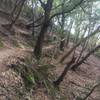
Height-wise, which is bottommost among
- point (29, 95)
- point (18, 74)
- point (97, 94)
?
point (97, 94)

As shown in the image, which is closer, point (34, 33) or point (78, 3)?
point (78, 3)

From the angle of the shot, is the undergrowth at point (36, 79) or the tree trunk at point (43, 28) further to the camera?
the tree trunk at point (43, 28)

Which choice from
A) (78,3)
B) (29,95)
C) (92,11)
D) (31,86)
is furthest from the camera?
(92,11)

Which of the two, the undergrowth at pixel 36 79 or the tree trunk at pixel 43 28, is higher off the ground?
the tree trunk at pixel 43 28

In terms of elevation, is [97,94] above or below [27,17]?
below

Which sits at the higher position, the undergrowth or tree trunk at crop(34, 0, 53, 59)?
tree trunk at crop(34, 0, 53, 59)

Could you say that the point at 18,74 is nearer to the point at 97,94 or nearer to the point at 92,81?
the point at 97,94

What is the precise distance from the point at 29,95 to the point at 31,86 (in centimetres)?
88

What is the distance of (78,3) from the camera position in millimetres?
14453

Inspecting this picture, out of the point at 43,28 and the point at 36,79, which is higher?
the point at 43,28

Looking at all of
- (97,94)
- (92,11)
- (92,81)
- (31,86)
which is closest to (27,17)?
(92,11)

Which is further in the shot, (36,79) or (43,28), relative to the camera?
(43,28)

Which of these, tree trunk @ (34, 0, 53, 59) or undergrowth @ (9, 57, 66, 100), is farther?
tree trunk @ (34, 0, 53, 59)

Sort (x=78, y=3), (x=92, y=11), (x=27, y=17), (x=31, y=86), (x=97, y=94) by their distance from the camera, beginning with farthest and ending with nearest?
(x=27, y=17) → (x=92, y=11) → (x=97, y=94) → (x=78, y=3) → (x=31, y=86)
